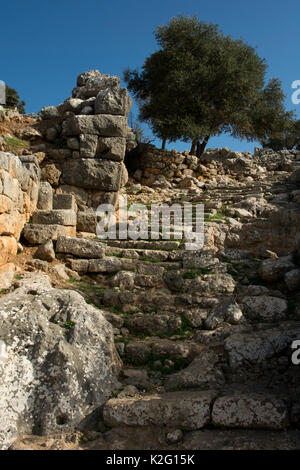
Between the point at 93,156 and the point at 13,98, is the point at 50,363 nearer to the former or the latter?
the point at 93,156

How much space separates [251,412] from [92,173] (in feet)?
26.3

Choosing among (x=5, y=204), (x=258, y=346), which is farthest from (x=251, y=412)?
(x=5, y=204)

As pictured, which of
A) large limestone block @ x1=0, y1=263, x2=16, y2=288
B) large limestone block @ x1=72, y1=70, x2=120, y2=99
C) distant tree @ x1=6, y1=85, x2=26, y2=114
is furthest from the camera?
distant tree @ x1=6, y1=85, x2=26, y2=114

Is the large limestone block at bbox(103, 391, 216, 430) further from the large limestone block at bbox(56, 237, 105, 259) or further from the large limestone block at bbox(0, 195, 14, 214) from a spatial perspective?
the large limestone block at bbox(56, 237, 105, 259)

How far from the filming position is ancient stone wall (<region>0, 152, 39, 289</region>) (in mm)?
5762

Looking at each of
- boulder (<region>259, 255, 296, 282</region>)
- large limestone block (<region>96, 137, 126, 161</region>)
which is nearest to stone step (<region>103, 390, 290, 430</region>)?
boulder (<region>259, 255, 296, 282</region>)

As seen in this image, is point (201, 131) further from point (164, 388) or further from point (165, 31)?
point (164, 388)

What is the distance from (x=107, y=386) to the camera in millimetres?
3918

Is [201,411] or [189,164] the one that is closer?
[201,411]

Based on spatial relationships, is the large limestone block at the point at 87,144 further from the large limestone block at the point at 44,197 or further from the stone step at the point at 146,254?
the stone step at the point at 146,254

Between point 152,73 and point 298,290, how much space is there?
17.1 m

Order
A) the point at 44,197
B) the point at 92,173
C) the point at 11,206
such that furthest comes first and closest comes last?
the point at 92,173 < the point at 44,197 < the point at 11,206

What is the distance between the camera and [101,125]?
10.4 metres

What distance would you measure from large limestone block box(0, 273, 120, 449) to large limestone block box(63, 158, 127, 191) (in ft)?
19.9
